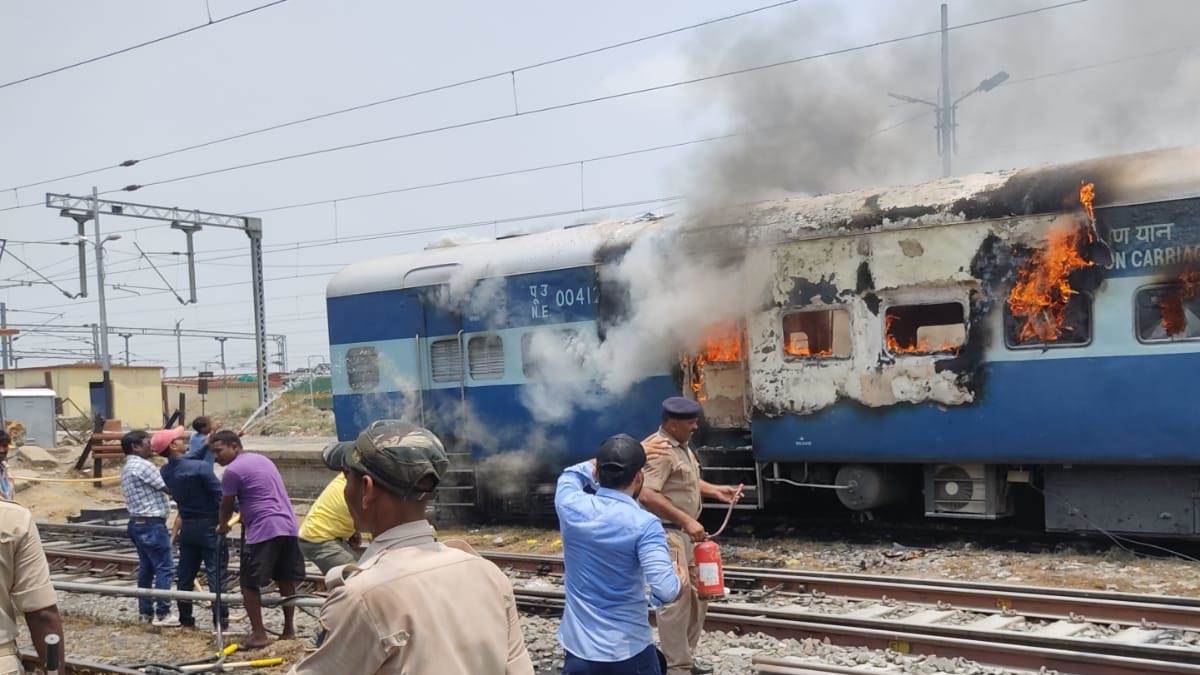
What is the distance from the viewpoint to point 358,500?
255 centimetres

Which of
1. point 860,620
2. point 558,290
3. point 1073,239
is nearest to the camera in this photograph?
point 860,620

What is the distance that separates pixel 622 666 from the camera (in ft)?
13.7

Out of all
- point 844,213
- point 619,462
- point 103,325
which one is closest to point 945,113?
point 844,213

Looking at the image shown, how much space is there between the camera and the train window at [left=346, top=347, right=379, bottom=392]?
14.8 m

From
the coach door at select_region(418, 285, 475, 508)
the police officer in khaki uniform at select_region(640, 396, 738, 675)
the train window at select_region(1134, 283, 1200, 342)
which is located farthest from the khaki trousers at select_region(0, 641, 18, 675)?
the coach door at select_region(418, 285, 475, 508)

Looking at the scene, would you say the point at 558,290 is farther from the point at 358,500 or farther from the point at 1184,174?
the point at 358,500

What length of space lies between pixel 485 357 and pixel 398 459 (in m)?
11.1

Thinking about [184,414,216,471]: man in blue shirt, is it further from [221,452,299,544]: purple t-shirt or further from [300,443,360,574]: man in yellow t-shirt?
[300,443,360,574]: man in yellow t-shirt

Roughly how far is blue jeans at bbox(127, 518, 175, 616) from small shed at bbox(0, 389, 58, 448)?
77.1 ft

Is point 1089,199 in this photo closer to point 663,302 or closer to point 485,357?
point 663,302

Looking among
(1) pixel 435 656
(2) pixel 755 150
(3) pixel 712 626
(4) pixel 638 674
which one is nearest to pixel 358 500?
(1) pixel 435 656

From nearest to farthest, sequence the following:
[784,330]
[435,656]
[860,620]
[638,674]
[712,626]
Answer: [435,656] < [638,674] < [860,620] < [712,626] < [784,330]

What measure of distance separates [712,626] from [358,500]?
226 inches

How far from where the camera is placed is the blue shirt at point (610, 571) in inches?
163
